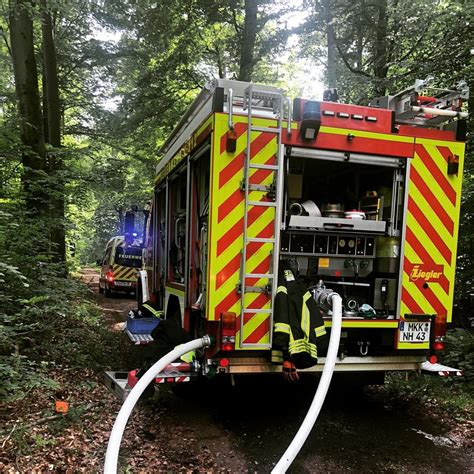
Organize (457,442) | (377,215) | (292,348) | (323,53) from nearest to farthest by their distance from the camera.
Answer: (292,348), (457,442), (377,215), (323,53)

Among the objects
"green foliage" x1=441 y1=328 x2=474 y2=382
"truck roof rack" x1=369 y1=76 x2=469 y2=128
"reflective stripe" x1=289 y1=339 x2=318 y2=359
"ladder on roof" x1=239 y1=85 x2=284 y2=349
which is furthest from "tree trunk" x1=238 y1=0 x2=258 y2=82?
"reflective stripe" x1=289 y1=339 x2=318 y2=359

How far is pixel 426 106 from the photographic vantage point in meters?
4.62

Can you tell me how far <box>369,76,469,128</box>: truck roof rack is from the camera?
438cm

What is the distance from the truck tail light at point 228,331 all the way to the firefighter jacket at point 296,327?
0.37 m

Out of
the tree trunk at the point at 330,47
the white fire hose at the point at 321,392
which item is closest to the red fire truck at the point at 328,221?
the white fire hose at the point at 321,392

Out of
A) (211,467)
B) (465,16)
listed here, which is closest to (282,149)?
(211,467)

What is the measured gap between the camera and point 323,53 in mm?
14352

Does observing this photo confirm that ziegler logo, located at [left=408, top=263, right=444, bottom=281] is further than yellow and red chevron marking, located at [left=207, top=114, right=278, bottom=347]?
Yes

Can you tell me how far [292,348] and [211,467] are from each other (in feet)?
3.78

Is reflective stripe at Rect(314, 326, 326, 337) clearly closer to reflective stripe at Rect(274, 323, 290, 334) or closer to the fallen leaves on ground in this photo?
reflective stripe at Rect(274, 323, 290, 334)

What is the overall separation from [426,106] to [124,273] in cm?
1295

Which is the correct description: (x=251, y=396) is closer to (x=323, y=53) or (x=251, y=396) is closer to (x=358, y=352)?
(x=358, y=352)

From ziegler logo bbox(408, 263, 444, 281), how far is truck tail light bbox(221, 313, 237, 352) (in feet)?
6.00

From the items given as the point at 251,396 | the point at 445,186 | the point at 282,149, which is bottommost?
the point at 251,396
